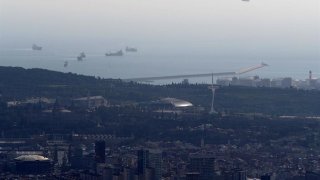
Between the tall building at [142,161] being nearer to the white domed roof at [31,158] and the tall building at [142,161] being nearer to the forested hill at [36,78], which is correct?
the white domed roof at [31,158]

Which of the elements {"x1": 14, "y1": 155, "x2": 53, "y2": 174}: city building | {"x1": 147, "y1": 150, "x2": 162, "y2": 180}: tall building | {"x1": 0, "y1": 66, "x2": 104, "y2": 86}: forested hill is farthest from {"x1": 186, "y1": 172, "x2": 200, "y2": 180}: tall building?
{"x1": 0, "y1": 66, "x2": 104, "y2": 86}: forested hill

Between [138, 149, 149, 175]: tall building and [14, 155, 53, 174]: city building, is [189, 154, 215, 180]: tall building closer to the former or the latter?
[138, 149, 149, 175]: tall building

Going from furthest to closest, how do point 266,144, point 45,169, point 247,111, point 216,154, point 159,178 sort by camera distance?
point 247,111
point 266,144
point 216,154
point 45,169
point 159,178

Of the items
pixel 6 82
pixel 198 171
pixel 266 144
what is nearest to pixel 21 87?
pixel 6 82

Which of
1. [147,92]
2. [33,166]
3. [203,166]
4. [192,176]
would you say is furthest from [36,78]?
[192,176]

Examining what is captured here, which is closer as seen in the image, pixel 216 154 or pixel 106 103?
pixel 216 154

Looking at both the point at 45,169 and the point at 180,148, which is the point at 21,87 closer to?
the point at 180,148

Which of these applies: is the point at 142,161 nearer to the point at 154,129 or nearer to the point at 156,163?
the point at 156,163

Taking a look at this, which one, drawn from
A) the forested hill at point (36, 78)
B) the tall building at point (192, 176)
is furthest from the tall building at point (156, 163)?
the forested hill at point (36, 78)
